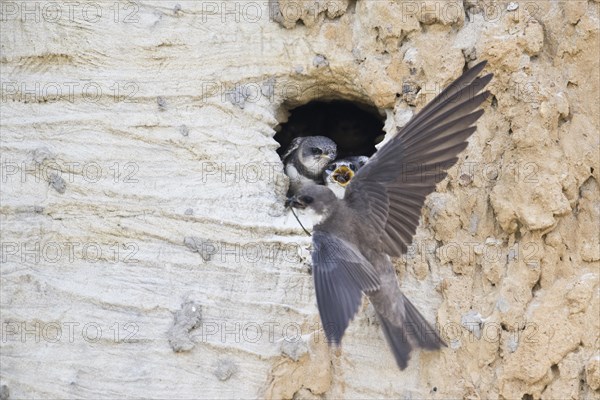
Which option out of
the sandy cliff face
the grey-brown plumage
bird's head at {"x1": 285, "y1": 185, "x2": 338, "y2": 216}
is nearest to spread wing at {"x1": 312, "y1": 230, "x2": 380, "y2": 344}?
the grey-brown plumage

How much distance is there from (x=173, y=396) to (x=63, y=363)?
0.42m

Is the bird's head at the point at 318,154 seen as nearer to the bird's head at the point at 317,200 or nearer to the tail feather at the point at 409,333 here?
the bird's head at the point at 317,200

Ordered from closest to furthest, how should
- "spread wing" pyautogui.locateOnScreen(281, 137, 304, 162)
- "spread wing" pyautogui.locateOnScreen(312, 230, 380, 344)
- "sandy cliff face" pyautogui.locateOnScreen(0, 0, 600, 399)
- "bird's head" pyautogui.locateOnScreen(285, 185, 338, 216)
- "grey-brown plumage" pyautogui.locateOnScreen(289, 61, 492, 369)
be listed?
"spread wing" pyautogui.locateOnScreen(312, 230, 380, 344)
"grey-brown plumage" pyautogui.locateOnScreen(289, 61, 492, 369)
"sandy cliff face" pyautogui.locateOnScreen(0, 0, 600, 399)
"bird's head" pyautogui.locateOnScreen(285, 185, 338, 216)
"spread wing" pyautogui.locateOnScreen(281, 137, 304, 162)

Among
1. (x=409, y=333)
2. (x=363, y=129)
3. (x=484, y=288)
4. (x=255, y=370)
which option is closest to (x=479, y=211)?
(x=484, y=288)

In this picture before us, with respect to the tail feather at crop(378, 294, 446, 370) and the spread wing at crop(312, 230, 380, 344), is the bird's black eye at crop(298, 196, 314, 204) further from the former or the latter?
the tail feather at crop(378, 294, 446, 370)

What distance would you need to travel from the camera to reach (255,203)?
3.69 m

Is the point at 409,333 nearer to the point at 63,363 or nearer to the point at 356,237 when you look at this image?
the point at 356,237

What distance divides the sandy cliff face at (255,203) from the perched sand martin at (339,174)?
473 millimetres

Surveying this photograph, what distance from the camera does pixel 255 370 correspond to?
11.1 ft

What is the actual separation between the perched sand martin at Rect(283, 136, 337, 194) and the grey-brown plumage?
0.88 metres

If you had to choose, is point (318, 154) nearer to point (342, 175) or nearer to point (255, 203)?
point (342, 175)

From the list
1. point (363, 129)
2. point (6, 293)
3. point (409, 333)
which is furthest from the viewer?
point (363, 129)

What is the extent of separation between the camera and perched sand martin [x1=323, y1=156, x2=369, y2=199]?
4.33m

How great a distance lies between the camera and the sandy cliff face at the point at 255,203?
339cm
